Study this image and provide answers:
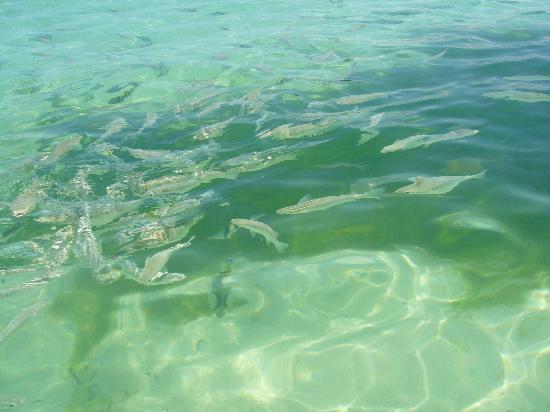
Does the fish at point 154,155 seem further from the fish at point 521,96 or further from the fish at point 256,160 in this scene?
the fish at point 521,96

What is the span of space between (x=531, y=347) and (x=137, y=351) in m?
2.70

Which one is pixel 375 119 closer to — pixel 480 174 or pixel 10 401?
pixel 480 174

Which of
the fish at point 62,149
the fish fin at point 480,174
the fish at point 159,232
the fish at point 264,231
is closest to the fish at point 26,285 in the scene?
the fish at point 159,232

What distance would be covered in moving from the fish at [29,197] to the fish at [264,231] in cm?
233

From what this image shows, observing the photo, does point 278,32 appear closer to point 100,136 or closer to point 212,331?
point 100,136

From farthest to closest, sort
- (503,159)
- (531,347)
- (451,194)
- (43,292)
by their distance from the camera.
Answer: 1. (503,159)
2. (451,194)
3. (43,292)
4. (531,347)

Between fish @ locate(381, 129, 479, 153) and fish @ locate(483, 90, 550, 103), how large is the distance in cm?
138

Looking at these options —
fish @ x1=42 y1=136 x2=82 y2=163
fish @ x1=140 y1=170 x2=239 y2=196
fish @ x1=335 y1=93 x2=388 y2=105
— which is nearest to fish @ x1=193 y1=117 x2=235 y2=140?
fish @ x1=140 y1=170 x2=239 y2=196

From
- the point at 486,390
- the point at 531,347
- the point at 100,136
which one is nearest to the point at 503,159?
the point at 531,347

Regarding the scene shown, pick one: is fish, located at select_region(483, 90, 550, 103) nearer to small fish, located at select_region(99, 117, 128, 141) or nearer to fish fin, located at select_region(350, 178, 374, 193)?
fish fin, located at select_region(350, 178, 374, 193)

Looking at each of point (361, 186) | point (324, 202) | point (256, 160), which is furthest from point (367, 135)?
point (324, 202)

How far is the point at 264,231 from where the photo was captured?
4.36m

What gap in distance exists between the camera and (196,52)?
11.2m

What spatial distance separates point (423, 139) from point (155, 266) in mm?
3560
